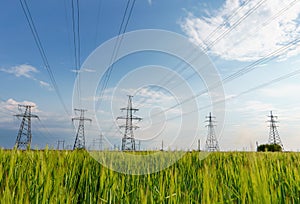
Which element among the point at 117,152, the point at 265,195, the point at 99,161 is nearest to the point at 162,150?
the point at 117,152

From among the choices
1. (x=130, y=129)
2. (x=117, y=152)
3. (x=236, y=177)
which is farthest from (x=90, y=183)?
(x=130, y=129)

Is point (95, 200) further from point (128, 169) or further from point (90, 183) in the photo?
point (128, 169)

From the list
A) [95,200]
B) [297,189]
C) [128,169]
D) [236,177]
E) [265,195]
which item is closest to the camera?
[265,195]

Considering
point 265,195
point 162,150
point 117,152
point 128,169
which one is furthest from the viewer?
point 162,150

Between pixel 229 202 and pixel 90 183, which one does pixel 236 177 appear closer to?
pixel 229 202

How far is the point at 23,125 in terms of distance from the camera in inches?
1281

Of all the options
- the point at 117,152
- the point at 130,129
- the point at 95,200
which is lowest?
the point at 95,200

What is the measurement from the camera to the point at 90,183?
6.87 ft

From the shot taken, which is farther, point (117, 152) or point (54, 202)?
point (117, 152)

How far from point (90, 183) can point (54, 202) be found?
2.40ft

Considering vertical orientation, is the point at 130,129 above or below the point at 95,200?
above

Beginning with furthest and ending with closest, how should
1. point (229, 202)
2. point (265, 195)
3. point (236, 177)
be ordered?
point (236, 177)
point (229, 202)
point (265, 195)

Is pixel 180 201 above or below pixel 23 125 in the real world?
below

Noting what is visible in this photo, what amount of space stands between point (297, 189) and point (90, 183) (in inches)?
60.4
